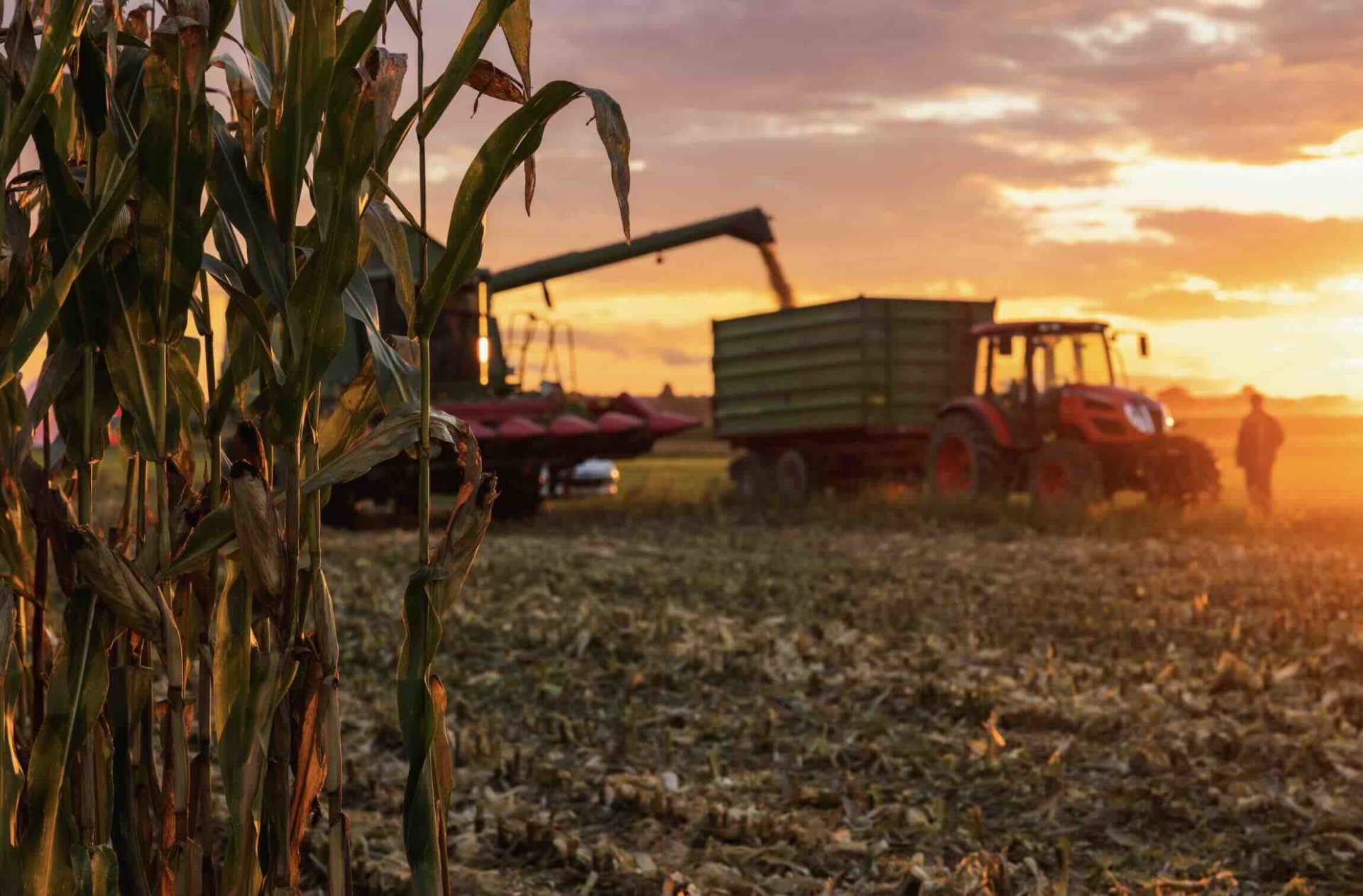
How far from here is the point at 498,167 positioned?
5.70 ft

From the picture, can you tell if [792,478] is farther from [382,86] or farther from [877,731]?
[382,86]

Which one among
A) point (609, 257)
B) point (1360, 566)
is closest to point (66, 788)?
point (1360, 566)

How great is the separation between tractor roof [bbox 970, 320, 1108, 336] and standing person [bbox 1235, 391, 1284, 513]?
7.86 ft

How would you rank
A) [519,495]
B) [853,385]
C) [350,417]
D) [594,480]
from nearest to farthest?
[350,417] → [519,495] → [853,385] → [594,480]

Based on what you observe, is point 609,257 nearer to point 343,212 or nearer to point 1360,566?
point 1360,566

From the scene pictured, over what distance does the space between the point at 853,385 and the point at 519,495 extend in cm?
504

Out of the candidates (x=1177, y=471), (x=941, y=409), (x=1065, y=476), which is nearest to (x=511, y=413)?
(x=941, y=409)

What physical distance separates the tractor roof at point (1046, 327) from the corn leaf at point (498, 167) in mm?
13451

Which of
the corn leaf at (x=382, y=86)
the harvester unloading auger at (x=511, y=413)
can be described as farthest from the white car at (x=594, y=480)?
the corn leaf at (x=382, y=86)

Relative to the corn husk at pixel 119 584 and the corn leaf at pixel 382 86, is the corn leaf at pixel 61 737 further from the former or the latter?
the corn leaf at pixel 382 86

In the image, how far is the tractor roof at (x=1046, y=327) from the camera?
1463 centimetres

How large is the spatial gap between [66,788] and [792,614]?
6.05m

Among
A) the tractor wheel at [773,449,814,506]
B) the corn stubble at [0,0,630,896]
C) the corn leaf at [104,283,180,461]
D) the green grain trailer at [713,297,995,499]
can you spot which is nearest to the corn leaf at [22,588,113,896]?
the corn stubble at [0,0,630,896]

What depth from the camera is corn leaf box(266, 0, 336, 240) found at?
1.67 m
